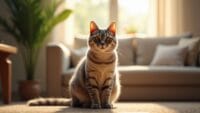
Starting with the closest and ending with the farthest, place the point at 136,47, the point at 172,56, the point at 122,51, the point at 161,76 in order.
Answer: the point at 161,76
the point at 172,56
the point at 122,51
the point at 136,47

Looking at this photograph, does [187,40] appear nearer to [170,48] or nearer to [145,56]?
[170,48]

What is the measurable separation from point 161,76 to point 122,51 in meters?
0.90

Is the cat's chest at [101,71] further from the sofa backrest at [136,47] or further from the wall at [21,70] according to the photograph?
the wall at [21,70]

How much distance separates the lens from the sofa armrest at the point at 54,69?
13.4ft

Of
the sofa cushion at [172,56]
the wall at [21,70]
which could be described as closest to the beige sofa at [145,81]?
the sofa cushion at [172,56]

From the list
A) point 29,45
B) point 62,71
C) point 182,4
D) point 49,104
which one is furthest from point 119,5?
point 49,104

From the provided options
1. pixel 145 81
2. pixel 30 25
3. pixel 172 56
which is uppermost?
pixel 30 25

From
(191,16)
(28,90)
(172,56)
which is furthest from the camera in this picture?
(191,16)

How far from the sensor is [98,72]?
305 cm

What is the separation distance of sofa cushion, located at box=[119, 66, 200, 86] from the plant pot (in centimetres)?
119

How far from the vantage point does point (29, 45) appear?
4.75 m

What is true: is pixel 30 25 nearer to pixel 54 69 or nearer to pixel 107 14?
pixel 54 69

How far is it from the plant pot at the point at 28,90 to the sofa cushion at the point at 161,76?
3.89 ft

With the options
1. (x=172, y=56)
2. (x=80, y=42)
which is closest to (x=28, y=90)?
(x=80, y=42)
